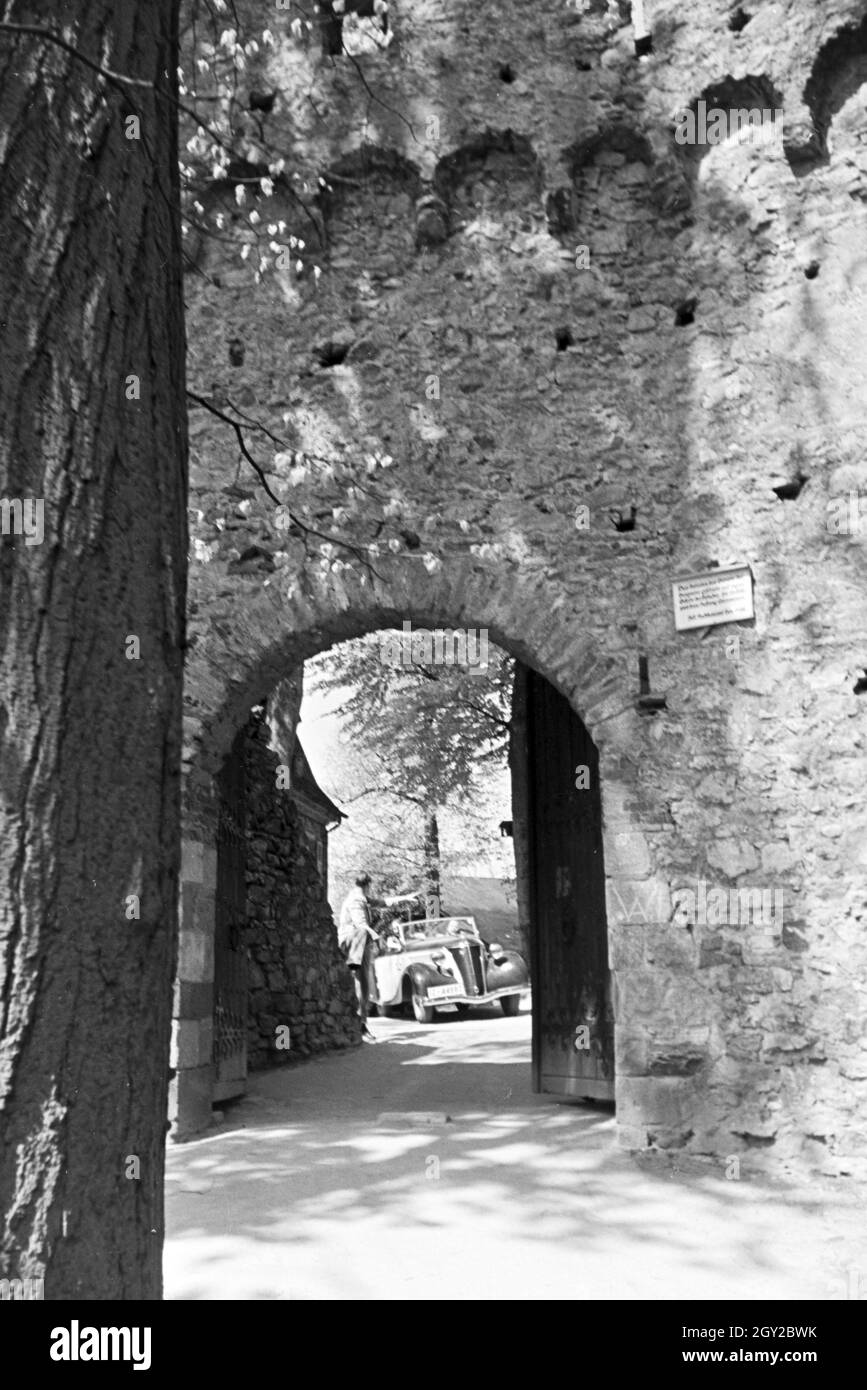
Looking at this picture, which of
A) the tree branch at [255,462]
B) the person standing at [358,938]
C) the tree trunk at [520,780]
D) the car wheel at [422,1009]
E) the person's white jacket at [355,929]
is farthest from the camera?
the car wheel at [422,1009]

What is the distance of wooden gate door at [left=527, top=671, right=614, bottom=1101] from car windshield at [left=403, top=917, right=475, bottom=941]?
8577mm

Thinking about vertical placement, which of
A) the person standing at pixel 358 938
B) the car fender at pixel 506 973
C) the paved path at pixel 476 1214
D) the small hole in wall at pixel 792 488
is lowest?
the paved path at pixel 476 1214

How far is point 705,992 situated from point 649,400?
3.11m

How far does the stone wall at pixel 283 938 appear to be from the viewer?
9.27m

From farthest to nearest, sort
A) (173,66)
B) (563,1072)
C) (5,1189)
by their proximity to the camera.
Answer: (563,1072) → (173,66) → (5,1189)

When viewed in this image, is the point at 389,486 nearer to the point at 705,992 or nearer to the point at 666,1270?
the point at 705,992

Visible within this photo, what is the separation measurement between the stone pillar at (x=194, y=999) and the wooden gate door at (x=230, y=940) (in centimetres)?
52

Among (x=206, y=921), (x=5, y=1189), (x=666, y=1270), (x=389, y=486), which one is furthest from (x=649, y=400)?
(x=5, y=1189)

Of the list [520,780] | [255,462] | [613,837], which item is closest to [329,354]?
[255,462]

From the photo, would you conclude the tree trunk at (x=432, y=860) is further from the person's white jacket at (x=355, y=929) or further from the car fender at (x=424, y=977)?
the person's white jacket at (x=355, y=929)

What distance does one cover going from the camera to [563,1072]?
7203mm

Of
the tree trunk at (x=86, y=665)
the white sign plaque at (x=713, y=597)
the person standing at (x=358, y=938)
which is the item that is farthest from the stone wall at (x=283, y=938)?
the tree trunk at (x=86, y=665)

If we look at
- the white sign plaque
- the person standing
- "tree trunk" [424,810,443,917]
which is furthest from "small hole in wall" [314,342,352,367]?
"tree trunk" [424,810,443,917]

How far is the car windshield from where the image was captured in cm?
1639
